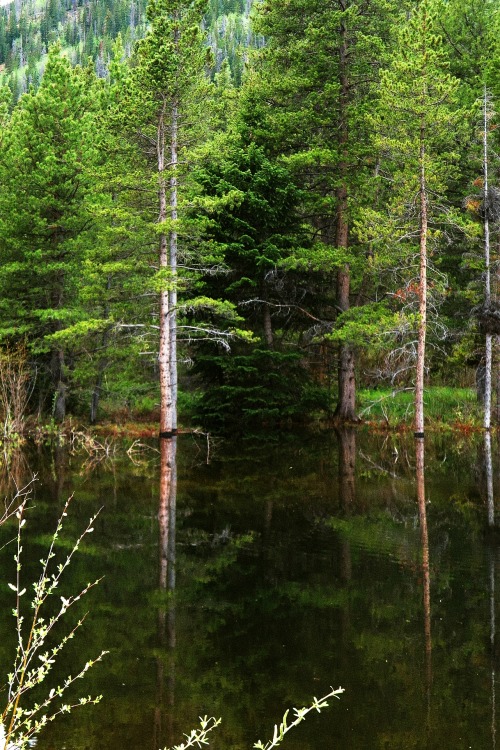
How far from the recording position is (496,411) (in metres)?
25.8

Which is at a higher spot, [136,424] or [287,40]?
[287,40]

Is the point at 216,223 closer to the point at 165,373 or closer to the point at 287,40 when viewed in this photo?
the point at 165,373

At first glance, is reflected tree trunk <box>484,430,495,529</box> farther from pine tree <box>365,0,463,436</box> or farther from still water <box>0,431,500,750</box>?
pine tree <box>365,0,463,436</box>

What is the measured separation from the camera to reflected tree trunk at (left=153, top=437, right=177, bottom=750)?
522 centimetres

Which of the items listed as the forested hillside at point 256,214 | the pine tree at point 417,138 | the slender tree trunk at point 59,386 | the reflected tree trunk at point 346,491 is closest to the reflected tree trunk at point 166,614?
the reflected tree trunk at point 346,491

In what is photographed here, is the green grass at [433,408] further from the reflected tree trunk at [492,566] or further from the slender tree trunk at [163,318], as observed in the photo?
the slender tree trunk at [163,318]

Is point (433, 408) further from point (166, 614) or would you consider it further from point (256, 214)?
point (166, 614)

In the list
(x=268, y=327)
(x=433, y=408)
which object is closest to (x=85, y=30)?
(x=268, y=327)

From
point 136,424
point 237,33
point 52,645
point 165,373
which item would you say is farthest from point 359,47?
point 237,33

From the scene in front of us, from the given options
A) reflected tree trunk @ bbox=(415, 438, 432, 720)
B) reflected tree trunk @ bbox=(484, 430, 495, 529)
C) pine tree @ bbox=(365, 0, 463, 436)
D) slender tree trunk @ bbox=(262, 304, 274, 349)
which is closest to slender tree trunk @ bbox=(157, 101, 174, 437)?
slender tree trunk @ bbox=(262, 304, 274, 349)

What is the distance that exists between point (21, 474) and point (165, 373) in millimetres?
6495

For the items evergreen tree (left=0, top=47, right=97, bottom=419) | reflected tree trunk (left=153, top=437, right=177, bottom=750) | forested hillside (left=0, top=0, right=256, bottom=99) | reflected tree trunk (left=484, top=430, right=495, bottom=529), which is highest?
forested hillside (left=0, top=0, right=256, bottom=99)

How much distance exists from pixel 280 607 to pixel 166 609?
42.5 inches

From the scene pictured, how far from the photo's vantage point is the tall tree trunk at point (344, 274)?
24.6 m
